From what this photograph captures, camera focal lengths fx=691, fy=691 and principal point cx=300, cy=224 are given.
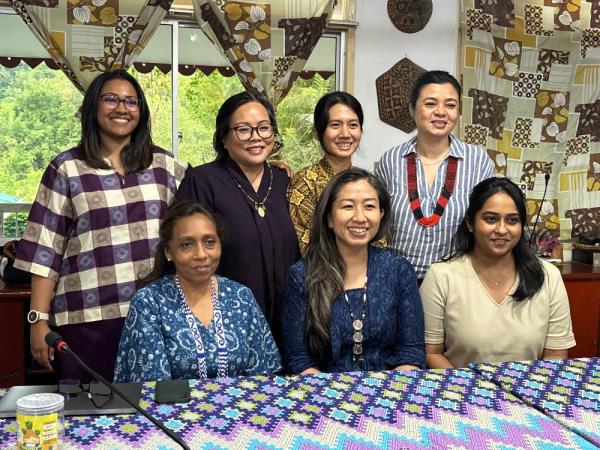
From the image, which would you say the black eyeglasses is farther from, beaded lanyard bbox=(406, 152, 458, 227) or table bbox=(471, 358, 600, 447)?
beaded lanyard bbox=(406, 152, 458, 227)

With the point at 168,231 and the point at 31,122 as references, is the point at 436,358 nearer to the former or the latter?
the point at 168,231

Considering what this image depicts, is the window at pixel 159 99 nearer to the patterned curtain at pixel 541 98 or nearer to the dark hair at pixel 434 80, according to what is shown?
the patterned curtain at pixel 541 98

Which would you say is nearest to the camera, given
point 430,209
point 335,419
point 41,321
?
point 335,419

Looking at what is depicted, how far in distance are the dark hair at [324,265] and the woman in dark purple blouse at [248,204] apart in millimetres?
192

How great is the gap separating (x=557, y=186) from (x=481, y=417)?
2977 millimetres

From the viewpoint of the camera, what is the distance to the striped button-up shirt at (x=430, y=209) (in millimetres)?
2529

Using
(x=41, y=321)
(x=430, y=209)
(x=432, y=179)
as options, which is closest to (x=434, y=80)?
(x=432, y=179)

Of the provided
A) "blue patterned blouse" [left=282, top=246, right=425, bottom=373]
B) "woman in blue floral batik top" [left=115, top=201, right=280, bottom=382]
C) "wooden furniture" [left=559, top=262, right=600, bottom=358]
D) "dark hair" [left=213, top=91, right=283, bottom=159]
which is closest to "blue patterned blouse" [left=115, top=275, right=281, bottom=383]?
"woman in blue floral batik top" [left=115, top=201, right=280, bottom=382]

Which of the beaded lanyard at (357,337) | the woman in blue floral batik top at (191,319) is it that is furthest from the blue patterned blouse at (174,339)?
the beaded lanyard at (357,337)

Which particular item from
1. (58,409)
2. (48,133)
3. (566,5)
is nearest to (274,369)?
(58,409)

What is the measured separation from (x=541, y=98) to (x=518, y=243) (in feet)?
6.92

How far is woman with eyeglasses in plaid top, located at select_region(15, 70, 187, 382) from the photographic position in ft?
7.51

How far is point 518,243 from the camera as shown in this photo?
7.65ft

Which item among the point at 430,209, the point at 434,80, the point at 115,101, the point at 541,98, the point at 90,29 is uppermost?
the point at 90,29
